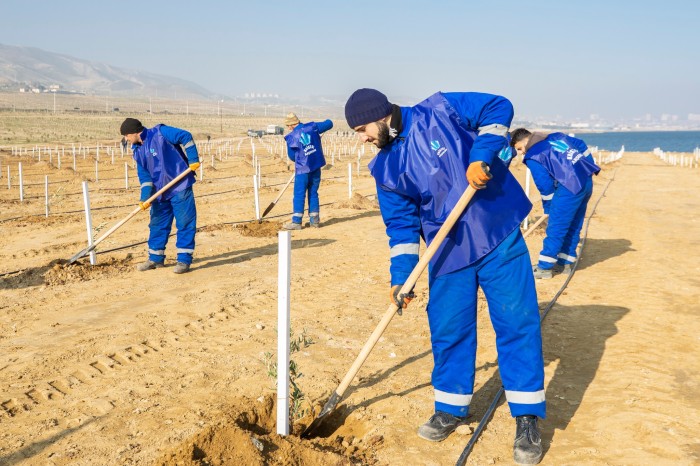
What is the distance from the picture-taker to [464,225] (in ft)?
11.1

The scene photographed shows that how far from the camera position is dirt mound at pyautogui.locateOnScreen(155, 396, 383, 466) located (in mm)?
3223

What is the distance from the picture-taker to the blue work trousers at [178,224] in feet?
25.5

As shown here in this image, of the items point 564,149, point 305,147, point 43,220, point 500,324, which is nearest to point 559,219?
point 564,149

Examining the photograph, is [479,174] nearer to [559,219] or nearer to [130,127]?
[559,219]

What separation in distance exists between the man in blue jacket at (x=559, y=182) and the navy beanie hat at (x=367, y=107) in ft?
12.8

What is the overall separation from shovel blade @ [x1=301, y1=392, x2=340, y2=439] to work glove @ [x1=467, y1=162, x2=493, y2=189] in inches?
56.6

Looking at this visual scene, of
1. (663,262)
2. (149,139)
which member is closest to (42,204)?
(149,139)

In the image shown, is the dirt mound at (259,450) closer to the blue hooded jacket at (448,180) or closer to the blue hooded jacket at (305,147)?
the blue hooded jacket at (448,180)

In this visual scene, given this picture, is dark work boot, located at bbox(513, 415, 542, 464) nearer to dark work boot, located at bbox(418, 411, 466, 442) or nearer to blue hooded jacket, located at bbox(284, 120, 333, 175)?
dark work boot, located at bbox(418, 411, 466, 442)

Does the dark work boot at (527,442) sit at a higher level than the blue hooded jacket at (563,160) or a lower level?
lower

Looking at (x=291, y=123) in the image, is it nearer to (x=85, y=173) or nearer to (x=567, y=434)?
(x=567, y=434)

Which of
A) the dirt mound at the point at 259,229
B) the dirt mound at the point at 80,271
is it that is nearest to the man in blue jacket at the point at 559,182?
the dirt mound at the point at 259,229

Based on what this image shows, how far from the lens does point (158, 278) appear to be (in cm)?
759

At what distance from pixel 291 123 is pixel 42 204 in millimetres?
7393
